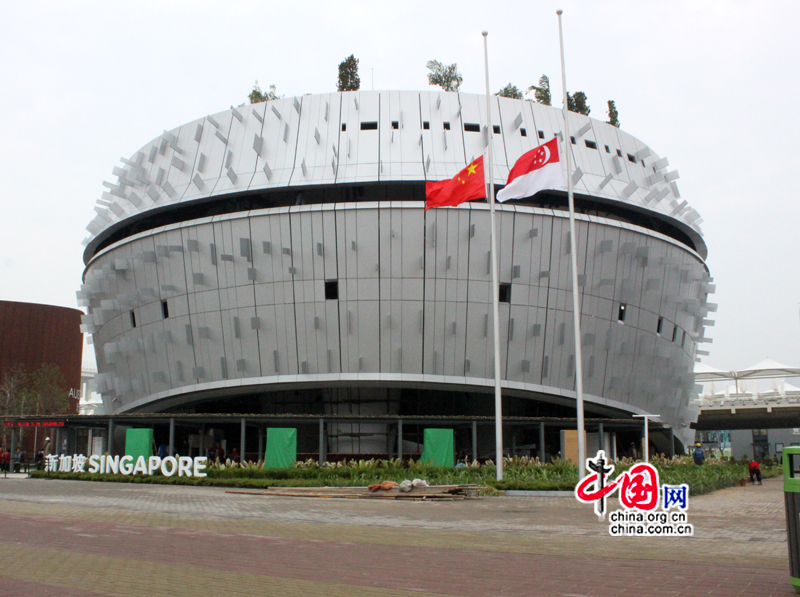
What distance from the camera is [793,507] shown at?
25.7 ft

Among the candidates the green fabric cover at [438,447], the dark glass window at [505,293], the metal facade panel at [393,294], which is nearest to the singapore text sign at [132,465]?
the metal facade panel at [393,294]

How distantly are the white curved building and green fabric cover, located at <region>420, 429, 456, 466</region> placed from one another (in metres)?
3.36

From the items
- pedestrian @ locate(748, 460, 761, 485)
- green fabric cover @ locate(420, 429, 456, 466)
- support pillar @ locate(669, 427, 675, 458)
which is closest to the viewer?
green fabric cover @ locate(420, 429, 456, 466)

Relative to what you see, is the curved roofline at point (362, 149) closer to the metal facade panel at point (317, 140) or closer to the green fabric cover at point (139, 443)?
the metal facade panel at point (317, 140)

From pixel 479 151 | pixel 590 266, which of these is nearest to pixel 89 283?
pixel 479 151

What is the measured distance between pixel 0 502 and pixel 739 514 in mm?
18419

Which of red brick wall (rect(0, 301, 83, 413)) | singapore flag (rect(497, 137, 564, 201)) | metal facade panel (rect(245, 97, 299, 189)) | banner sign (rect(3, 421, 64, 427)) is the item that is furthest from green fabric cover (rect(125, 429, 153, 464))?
red brick wall (rect(0, 301, 83, 413))

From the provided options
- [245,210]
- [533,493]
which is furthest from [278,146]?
[533,493]

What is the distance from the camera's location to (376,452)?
37.6 metres

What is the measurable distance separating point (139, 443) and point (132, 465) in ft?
5.75

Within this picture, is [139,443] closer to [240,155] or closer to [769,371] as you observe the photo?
[240,155]

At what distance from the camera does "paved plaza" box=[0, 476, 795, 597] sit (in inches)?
337

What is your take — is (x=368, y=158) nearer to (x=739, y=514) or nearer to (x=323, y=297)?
(x=323, y=297)

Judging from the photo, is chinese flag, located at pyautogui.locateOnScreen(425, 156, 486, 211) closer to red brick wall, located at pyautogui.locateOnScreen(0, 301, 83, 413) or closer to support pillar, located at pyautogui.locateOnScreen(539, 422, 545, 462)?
support pillar, located at pyautogui.locateOnScreen(539, 422, 545, 462)
